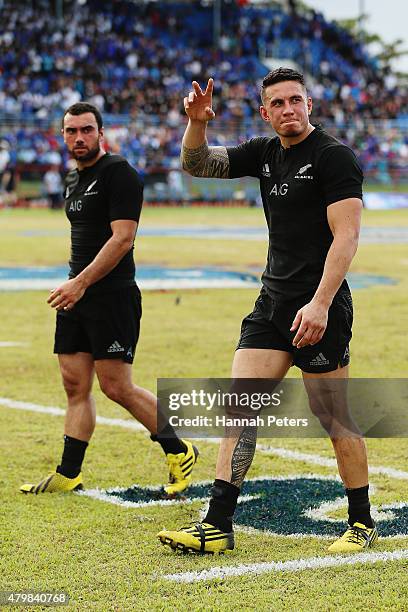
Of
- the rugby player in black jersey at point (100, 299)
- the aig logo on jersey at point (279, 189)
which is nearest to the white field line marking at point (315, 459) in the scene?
the rugby player in black jersey at point (100, 299)

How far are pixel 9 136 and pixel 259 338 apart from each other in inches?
1370

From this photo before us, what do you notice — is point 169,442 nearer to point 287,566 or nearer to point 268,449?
point 268,449

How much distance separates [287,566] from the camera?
14.9 ft

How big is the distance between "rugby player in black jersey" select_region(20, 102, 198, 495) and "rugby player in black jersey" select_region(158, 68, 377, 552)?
936 millimetres

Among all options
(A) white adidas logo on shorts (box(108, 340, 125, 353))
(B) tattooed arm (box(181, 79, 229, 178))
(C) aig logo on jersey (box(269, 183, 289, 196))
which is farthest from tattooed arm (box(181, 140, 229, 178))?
(A) white adidas logo on shorts (box(108, 340, 125, 353))

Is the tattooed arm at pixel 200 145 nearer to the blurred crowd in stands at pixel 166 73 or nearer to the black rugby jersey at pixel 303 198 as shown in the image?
the black rugby jersey at pixel 303 198

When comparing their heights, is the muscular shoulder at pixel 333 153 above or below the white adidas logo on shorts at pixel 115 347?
above

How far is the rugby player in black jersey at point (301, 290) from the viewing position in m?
4.75

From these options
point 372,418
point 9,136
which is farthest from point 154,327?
point 9,136

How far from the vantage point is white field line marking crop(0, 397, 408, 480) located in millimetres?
6297

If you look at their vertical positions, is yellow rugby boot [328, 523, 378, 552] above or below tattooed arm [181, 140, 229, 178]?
below

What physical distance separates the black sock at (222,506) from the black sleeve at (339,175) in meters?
1.36

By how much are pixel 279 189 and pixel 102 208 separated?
1366 millimetres

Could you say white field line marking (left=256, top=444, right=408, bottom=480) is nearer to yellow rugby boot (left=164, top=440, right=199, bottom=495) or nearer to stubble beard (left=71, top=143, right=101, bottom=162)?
yellow rugby boot (left=164, top=440, right=199, bottom=495)
